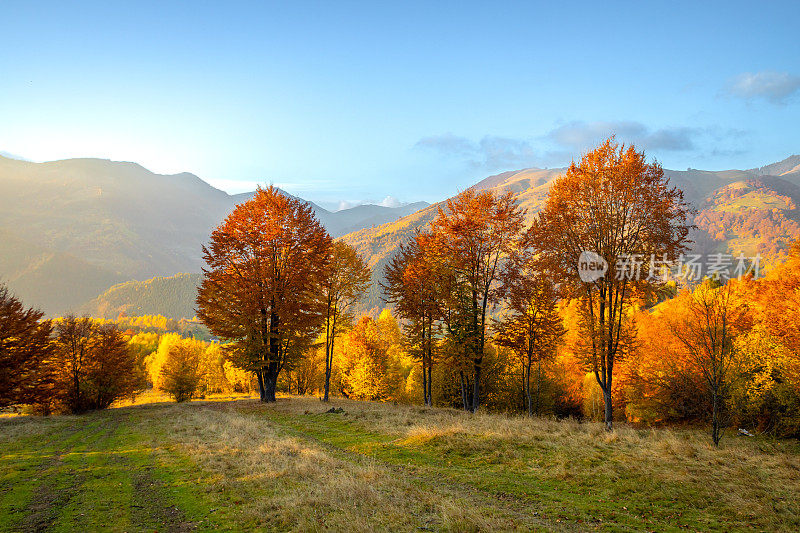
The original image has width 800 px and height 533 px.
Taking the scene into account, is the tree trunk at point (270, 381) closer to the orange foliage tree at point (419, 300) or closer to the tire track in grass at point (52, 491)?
the orange foliage tree at point (419, 300)

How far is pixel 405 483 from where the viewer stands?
38.4 feet

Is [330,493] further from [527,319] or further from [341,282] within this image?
[341,282]

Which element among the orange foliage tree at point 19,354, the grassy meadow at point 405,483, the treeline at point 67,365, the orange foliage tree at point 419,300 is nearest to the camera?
the grassy meadow at point 405,483

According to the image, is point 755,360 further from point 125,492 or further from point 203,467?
point 125,492

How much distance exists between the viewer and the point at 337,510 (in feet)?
31.4

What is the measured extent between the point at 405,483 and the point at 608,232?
61.3 ft

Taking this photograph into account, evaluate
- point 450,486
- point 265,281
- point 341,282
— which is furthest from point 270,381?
point 450,486

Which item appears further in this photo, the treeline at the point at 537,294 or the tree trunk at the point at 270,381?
the tree trunk at the point at 270,381

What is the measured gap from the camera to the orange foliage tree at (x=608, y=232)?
853 inches

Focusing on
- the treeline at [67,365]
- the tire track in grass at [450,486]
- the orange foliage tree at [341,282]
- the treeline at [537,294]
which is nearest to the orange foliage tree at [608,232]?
the treeline at [537,294]

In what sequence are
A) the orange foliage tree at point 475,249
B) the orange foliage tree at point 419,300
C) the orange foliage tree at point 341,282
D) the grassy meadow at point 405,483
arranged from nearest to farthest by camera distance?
the grassy meadow at point 405,483
the orange foliage tree at point 475,249
the orange foliage tree at point 419,300
the orange foliage tree at point 341,282

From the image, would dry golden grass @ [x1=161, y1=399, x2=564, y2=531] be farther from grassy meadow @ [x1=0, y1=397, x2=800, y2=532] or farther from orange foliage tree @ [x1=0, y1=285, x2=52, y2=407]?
orange foliage tree @ [x1=0, y1=285, x2=52, y2=407]

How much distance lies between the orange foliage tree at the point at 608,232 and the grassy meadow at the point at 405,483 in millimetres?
5701

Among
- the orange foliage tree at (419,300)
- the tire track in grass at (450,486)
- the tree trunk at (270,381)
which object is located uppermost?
the orange foliage tree at (419,300)
